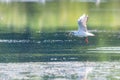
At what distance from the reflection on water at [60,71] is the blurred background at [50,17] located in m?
12.0

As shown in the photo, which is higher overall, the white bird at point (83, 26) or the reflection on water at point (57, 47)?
the white bird at point (83, 26)

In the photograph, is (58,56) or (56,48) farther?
(56,48)

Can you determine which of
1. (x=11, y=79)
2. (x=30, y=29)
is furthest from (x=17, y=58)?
(x=30, y=29)

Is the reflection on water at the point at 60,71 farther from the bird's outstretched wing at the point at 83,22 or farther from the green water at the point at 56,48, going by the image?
the bird's outstretched wing at the point at 83,22

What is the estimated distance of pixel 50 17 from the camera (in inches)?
1827

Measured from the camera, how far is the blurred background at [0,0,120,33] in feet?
125

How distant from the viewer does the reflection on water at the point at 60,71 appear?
21562 mm

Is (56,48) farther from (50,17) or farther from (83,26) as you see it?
(50,17)

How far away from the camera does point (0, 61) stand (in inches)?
984

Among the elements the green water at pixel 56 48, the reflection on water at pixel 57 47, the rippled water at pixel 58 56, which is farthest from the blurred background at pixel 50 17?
the rippled water at pixel 58 56

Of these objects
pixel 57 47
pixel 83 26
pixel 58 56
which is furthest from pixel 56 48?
pixel 58 56

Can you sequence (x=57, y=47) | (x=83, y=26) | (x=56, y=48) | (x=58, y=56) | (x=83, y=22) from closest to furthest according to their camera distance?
(x=58, y=56)
(x=56, y=48)
(x=57, y=47)
(x=83, y=22)
(x=83, y=26)

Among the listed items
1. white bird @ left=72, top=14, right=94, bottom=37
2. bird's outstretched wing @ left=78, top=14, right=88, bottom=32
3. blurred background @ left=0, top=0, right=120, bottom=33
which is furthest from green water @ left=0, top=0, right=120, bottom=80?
bird's outstretched wing @ left=78, top=14, right=88, bottom=32

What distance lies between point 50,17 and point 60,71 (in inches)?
941
